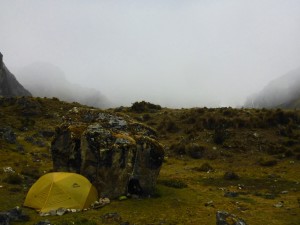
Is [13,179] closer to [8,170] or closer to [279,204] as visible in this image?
[8,170]

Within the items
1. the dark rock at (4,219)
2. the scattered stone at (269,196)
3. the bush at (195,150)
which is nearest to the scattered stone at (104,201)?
the dark rock at (4,219)

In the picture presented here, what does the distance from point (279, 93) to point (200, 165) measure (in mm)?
152111

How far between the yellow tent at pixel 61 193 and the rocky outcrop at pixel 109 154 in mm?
1261

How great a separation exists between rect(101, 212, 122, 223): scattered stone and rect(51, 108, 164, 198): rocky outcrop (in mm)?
2926

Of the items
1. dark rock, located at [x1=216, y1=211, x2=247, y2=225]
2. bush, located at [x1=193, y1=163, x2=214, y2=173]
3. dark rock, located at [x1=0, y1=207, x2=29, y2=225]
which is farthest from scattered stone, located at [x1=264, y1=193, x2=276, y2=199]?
dark rock, located at [x1=0, y1=207, x2=29, y2=225]

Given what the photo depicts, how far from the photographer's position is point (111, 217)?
1852 centimetres

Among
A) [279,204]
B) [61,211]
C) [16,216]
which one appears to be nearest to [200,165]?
[279,204]

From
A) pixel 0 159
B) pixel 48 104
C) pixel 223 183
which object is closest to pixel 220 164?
pixel 223 183

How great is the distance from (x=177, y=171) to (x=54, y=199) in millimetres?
13998

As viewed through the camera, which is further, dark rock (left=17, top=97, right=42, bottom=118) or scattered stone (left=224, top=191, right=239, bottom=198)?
dark rock (left=17, top=97, right=42, bottom=118)

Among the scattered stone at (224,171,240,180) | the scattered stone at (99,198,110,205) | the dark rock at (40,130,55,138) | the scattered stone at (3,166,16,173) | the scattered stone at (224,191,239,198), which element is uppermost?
the dark rock at (40,130,55,138)

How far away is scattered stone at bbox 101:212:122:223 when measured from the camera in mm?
18170

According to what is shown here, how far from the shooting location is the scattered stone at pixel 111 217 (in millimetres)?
18170

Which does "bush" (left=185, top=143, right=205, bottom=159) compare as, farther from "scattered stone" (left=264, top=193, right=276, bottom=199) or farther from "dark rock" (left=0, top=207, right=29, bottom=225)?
"dark rock" (left=0, top=207, right=29, bottom=225)
